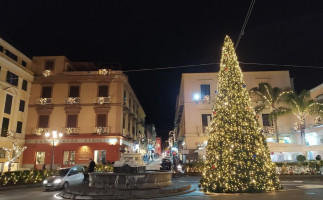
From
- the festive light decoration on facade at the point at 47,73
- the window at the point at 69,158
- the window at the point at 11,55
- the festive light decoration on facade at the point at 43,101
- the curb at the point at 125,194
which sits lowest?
the curb at the point at 125,194

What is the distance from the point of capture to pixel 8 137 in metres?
27.0

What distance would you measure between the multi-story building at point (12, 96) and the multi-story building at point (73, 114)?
103cm

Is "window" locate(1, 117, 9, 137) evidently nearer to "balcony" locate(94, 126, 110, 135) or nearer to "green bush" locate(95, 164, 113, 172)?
"balcony" locate(94, 126, 110, 135)

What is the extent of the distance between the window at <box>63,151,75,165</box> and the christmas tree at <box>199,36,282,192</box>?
2166cm

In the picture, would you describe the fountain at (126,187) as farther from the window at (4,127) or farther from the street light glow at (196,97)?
the street light glow at (196,97)

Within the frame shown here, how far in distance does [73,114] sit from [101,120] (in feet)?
11.6

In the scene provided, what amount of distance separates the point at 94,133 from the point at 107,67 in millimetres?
9465

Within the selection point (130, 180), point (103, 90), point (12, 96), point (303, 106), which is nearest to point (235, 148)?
point (130, 180)

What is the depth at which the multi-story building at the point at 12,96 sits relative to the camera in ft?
87.0

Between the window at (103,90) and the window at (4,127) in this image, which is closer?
the window at (4,127)

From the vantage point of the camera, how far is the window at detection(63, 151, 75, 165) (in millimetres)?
29538

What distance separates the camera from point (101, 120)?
30.8 m

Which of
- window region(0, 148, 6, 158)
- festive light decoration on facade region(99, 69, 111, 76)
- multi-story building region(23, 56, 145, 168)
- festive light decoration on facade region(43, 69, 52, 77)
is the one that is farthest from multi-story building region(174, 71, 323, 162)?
window region(0, 148, 6, 158)

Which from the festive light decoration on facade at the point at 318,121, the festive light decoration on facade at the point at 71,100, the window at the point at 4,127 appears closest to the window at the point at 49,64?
the festive light decoration on facade at the point at 71,100
